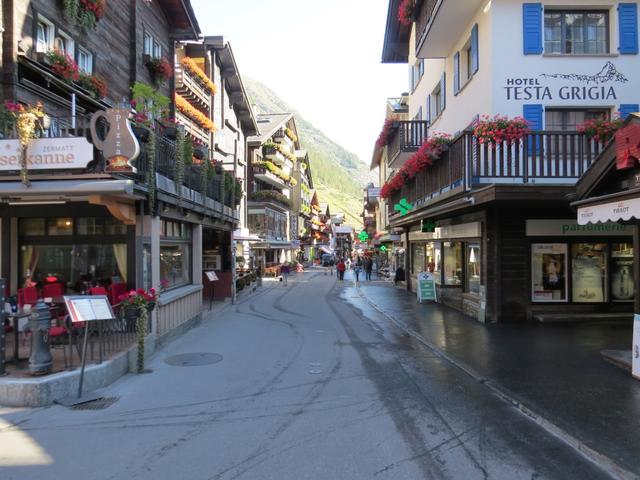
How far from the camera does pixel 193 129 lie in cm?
2319

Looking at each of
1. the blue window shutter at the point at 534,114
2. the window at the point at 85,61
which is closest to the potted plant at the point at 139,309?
the window at the point at 85,61

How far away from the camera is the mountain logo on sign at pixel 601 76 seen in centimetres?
1296

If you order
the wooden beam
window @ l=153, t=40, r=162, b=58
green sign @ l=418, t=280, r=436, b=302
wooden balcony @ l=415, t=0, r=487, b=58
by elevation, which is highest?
window @ l=153, t=40, r=162, b=58

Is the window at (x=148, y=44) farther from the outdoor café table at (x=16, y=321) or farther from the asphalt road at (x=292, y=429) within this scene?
the asphalt road at (x=292, y=429)

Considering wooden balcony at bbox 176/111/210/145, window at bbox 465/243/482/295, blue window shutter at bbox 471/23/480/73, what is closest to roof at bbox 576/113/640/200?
window at bbox 465/243/482/295

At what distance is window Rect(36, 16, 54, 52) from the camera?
11027mm

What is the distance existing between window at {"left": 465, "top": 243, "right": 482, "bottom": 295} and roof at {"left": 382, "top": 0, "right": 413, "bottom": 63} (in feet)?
46.2

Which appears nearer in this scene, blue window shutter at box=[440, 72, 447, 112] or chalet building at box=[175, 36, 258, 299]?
blue window shutter at box=[440, 72, 447, 112]

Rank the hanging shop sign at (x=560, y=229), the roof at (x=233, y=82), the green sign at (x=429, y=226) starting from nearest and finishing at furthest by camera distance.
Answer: the hanging shop sign at (x=560, y=229)
the green sign at (x=429, y=226)
the roof at (x=233, y=82)

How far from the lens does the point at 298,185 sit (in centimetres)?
5994

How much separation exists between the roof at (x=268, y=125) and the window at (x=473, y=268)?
28.5 m

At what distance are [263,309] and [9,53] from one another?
10.4 m

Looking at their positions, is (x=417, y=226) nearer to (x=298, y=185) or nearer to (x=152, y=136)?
(x=152, y=136)

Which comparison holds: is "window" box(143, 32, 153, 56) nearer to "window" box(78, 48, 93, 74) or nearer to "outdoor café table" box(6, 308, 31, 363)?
"window" box(78, 48, 93, 74)
